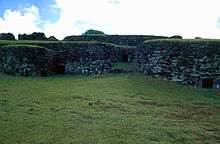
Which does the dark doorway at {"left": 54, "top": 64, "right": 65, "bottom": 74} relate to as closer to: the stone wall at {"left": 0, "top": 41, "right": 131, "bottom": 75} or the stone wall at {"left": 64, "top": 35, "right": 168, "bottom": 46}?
the stone wall at {"left": 0, "top": 41, "right": 131, "bottom": 75}

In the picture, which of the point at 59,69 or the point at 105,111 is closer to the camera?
the point at 105,111

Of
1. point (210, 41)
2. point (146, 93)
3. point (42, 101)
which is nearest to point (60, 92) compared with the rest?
point (42, 101)

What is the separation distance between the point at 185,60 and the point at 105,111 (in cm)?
822

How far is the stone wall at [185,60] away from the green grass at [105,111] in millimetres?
864

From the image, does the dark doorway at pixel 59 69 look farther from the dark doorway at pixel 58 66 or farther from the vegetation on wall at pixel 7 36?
the vegetation on wall at pixel 7 36

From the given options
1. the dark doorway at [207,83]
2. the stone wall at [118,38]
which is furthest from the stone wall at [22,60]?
the dark doorway at [207,83]

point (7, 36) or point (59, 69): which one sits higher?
point (7, 36)

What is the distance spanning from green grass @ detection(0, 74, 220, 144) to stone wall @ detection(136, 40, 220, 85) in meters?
0.86

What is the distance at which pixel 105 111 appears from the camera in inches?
544

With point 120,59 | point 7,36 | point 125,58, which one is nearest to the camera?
point 120,59

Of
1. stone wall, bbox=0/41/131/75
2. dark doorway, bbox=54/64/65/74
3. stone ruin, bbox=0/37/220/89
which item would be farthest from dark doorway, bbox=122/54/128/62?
dark doorway, bbox=54/64/65/74

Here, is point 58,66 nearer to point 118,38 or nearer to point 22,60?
point 22,60

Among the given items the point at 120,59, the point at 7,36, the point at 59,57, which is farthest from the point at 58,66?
the point at 7,36

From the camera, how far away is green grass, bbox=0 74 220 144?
11.1 meters
